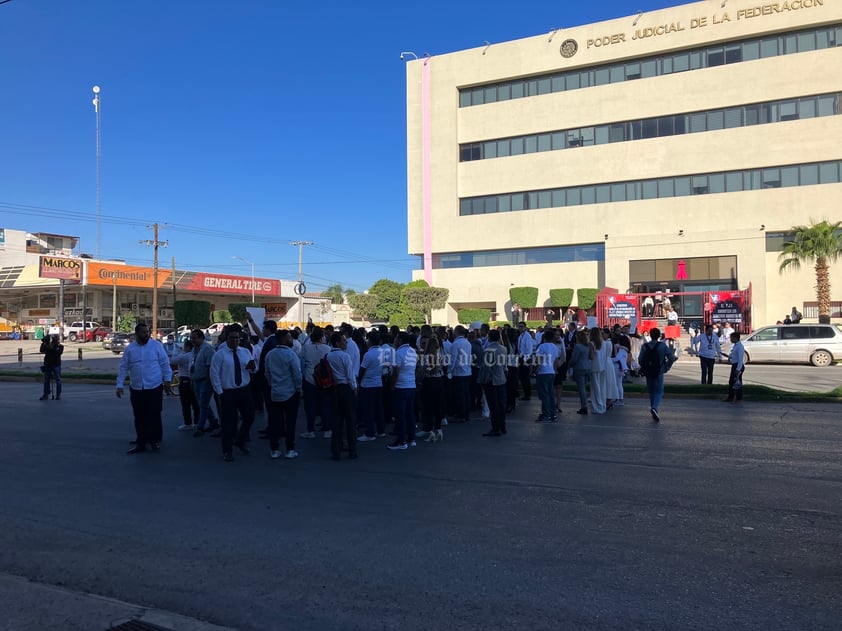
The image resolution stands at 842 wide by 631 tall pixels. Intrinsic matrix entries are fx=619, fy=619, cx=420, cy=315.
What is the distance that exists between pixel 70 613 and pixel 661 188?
4498cm

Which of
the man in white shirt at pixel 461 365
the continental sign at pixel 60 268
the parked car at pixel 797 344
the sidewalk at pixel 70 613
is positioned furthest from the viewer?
the continental sign at pixel 60 268

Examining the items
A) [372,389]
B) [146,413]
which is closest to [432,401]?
[372,389]

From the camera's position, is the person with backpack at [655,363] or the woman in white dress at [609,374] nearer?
the person with backpack at [655,363]

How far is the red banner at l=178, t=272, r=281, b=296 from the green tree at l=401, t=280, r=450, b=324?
85.1 ft

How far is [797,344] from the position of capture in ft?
79.0

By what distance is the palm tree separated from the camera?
35406mm

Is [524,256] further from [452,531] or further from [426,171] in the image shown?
[452,531]

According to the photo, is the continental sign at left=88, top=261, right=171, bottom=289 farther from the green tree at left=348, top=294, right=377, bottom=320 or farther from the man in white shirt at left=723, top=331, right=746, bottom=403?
the man in white shirt at left=723, top=331, right=746, bottom=403

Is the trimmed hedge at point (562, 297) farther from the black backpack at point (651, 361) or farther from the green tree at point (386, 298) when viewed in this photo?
the black backpack at point (651, 361)

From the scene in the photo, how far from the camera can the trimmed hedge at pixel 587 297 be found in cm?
4344

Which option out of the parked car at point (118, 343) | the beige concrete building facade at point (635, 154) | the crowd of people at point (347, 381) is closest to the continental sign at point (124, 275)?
the parked car at point (118, 343)

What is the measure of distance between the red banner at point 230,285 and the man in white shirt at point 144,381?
5675 centimetres

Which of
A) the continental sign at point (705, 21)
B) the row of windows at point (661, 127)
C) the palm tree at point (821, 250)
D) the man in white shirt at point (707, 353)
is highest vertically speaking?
the continental sign at point (705, 21)

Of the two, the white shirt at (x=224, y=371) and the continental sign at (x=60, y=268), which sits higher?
the continental sign at (x=60, y=268)
